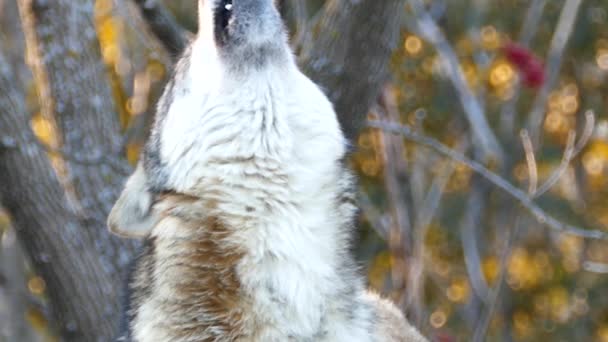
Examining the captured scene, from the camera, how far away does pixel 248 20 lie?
13.6 ft

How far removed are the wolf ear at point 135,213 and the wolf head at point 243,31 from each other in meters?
0.64

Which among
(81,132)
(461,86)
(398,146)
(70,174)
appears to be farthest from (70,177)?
(461,86)

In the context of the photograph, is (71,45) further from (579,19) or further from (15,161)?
(579,19)

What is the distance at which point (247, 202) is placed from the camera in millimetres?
4152

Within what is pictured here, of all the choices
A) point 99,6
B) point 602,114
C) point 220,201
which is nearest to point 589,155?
point 602,114

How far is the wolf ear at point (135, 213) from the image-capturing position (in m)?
4.45

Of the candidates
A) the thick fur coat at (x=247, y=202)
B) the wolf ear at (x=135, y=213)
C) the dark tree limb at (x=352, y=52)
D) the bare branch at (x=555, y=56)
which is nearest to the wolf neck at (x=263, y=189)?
the thick fur coat at (x=247, y=202)

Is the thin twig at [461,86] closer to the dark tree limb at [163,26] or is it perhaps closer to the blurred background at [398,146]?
the blurred background at [398,146]

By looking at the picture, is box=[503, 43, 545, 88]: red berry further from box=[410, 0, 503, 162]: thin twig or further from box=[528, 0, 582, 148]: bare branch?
box=[528, 0, 582, 148]: bare branch

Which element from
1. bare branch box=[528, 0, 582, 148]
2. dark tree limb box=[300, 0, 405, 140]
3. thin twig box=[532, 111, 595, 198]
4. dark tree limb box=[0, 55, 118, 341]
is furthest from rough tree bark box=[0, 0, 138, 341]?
bare branch box=[528, 0, 582, 148]

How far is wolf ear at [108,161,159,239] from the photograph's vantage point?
445 centimetres

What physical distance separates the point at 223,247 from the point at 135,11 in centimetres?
204

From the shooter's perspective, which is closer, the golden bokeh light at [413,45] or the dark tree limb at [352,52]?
the dark tree limb at [352,52]

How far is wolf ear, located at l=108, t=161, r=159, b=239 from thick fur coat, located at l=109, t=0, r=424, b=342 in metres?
0.08
